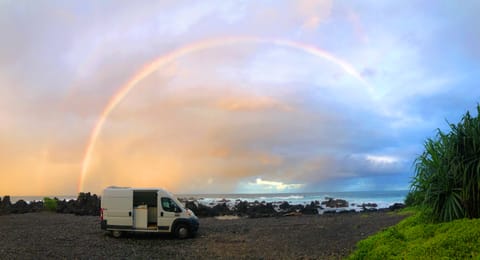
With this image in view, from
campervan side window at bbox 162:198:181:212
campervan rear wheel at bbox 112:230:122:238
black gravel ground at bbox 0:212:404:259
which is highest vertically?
campervan side window at bbox 162:198:181:212

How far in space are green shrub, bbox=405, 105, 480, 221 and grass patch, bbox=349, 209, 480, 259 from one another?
589mm

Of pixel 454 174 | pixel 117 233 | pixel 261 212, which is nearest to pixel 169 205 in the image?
pixel 117 233

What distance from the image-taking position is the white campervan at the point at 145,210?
22.1m

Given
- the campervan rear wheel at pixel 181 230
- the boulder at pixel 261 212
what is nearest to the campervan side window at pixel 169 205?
the campervan rear wheel at pixel 181 230

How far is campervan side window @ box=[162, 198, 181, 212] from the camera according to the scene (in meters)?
22.1

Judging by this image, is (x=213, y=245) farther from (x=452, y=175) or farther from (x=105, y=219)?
(x=452, y=175)

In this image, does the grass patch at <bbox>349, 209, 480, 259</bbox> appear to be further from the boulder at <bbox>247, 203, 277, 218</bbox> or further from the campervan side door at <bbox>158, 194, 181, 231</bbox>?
the boulder at <bbox>247, 203, 277, 218</bbox>

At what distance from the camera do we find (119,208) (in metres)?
22.3

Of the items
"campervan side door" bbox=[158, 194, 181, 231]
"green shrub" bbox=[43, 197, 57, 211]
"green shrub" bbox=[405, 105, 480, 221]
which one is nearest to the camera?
"green shrub" bbox=[405, 105, 480, 221]

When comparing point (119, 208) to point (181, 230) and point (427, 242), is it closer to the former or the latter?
point (181, 230)

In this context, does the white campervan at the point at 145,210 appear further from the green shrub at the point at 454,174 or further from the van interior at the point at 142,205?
the green shrub at the point at 454,174

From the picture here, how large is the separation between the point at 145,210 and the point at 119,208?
1.40 meters

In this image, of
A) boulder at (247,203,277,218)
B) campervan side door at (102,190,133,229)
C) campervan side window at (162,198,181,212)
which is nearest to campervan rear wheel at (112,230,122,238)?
campervan side door at (102,190,133,229)

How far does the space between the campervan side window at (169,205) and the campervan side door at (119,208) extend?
1.67m
